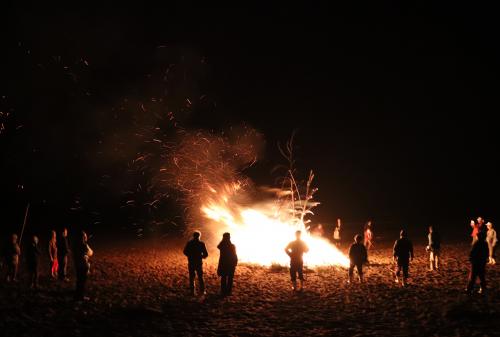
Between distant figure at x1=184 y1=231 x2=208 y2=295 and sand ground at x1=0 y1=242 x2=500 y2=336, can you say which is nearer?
sand ground at x1=0 y1=242 x2=500 y2=336

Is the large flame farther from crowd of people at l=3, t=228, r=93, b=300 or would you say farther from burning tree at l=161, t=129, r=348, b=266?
crowd of people at l=3, t=228, r=93, b=300

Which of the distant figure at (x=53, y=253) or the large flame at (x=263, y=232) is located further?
the large flame at (x=263, y=232)

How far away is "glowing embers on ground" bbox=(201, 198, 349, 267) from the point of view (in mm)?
20158

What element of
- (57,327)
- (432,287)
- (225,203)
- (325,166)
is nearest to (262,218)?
(225,203)

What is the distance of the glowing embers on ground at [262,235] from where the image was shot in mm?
20158

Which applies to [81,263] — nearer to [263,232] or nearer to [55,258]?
[55,258]

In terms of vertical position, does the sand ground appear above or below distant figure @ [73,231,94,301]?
below

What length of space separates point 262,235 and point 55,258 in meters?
9.18

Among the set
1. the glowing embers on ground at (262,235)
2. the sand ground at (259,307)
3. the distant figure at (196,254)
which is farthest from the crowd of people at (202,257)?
the glowing embers on ground at (262,235)

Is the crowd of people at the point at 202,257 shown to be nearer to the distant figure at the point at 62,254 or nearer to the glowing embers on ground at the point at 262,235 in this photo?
the distant figure at the point at 62,254

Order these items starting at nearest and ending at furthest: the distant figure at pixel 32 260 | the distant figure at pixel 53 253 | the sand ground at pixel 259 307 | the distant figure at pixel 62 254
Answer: the sand ground at pixel 259 307 → the distant figure at pixel 32 260 → the distant figure at pixel 62 254 → the distant figure at pixel 53 253

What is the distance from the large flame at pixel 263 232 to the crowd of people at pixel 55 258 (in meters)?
7.62

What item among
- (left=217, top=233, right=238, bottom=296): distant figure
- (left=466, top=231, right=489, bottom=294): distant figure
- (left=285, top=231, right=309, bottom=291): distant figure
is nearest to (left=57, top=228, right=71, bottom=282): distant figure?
(left=217, top=233, right=238, bottom=296): distant figure

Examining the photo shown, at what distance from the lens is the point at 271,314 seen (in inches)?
440
